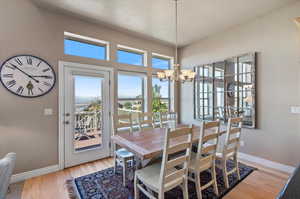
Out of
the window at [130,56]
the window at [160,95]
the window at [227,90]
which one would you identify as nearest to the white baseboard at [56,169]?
the window at [227,90]

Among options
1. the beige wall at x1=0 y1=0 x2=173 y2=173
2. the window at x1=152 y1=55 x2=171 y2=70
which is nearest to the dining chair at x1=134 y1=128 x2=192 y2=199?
the beige wall at x1=0 y1=0 x2=173 y2=173

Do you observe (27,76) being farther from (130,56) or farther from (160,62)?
(160,62)

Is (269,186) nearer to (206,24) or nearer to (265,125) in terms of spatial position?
(265,125)

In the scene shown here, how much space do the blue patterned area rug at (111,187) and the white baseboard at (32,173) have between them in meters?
0.57

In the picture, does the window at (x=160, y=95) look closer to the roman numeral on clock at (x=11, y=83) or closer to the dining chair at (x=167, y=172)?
the dining chair at (x=167, y=172)

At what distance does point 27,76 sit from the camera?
252 cm

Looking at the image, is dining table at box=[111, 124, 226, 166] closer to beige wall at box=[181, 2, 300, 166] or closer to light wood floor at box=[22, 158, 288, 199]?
light wood floor at box=[22, 158, 288, 199]

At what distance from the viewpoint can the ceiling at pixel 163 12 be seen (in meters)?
2.51

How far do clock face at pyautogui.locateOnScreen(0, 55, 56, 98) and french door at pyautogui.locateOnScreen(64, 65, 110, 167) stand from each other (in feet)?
1.01

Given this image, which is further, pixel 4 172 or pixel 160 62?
pixel 160 62

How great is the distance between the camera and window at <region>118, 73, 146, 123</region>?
366 centimetres

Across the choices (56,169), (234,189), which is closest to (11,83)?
(56,169)

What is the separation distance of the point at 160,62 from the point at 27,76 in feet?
10.6

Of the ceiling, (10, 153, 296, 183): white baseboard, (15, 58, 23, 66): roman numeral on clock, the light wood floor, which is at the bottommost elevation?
the light wood floor
